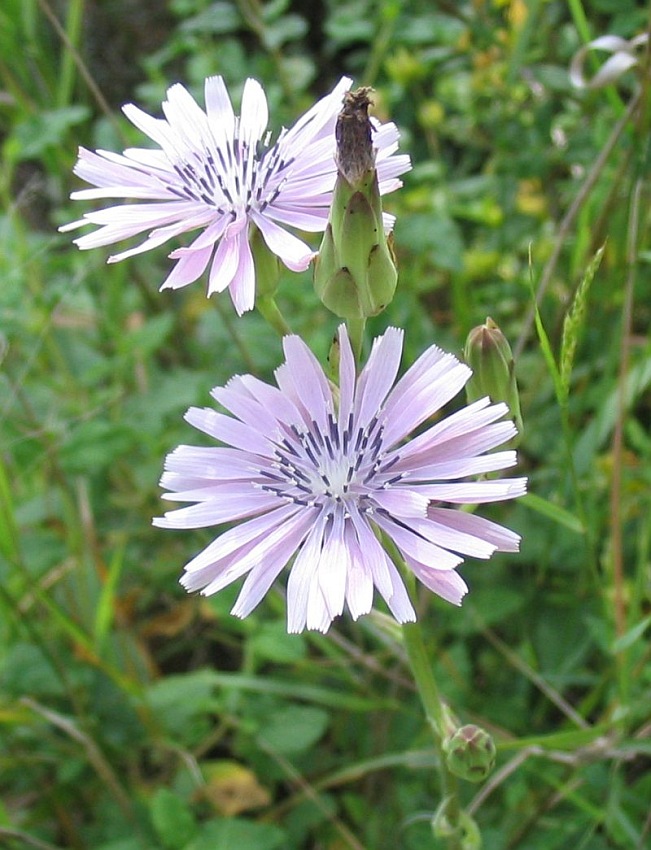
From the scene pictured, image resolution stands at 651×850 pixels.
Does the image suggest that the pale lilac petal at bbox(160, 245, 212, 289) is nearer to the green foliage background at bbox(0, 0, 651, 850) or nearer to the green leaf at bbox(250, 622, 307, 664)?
the green foliage background at bbox(0, 0, 651, 850)

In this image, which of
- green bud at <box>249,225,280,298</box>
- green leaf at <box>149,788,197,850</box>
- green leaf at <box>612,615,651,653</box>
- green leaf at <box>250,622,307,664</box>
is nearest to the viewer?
green bud at <box>249,225,280,298</box>

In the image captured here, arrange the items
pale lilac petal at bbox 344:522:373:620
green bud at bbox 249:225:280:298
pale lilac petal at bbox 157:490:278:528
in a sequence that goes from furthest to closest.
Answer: green bud at bbox 249:225:280:298
pale lilac petal at bbox 157:490:278:528
pale lilac petal at bbox 344:522:373:620

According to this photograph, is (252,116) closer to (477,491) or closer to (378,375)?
(378,375)

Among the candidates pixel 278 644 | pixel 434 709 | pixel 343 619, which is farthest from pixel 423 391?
pixel 343 619

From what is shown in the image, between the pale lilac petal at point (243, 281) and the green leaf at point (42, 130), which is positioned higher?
the green leaf at point (42, 130)

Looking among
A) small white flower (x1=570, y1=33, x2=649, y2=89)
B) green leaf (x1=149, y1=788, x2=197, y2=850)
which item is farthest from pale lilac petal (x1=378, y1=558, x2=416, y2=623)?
small white flower (x1=570, y1=33, x2=649, y2=89)

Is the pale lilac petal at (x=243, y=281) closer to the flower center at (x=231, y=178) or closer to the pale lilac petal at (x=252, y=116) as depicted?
the flower center at (x=231, y=178)

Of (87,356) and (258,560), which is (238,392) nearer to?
(258,560)

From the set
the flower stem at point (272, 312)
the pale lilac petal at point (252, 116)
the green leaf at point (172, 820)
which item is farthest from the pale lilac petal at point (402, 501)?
the green leaf at point (172, 820)

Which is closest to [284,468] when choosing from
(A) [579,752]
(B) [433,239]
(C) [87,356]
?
(A) [579,752]
